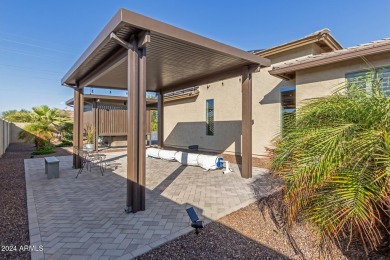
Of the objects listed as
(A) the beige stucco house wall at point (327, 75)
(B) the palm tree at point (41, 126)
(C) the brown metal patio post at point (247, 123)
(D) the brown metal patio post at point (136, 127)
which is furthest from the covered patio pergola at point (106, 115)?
(A) the beige stucco house wall at point (327, 75)

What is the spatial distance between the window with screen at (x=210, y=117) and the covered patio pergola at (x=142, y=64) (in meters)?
2.26

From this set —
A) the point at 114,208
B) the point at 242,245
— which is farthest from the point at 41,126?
the point at 242,245

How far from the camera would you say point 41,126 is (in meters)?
13.8

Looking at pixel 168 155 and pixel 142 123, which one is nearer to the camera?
pixel 142 123

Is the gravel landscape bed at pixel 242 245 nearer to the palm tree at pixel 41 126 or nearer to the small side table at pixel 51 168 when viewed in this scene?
the small side table at pixel 51 168

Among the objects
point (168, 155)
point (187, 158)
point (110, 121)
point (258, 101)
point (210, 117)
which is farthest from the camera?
point (110, 121)

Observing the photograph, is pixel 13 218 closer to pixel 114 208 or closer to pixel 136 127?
pixel 114 208

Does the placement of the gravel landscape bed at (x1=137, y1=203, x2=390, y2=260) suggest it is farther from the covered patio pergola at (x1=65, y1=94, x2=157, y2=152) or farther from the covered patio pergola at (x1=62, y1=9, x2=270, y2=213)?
the covered patio pergola at (x1=65, y1=94, x2=157, y2=152)

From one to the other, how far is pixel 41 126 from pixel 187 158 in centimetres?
1100

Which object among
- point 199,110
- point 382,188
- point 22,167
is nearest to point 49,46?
point 22,167

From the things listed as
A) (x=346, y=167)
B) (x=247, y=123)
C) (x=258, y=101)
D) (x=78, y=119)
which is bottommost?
(x=346, y=167)

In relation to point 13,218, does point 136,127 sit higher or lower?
higher

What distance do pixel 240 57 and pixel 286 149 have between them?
369 centimetres

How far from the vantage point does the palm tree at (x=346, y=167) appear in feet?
6.99
